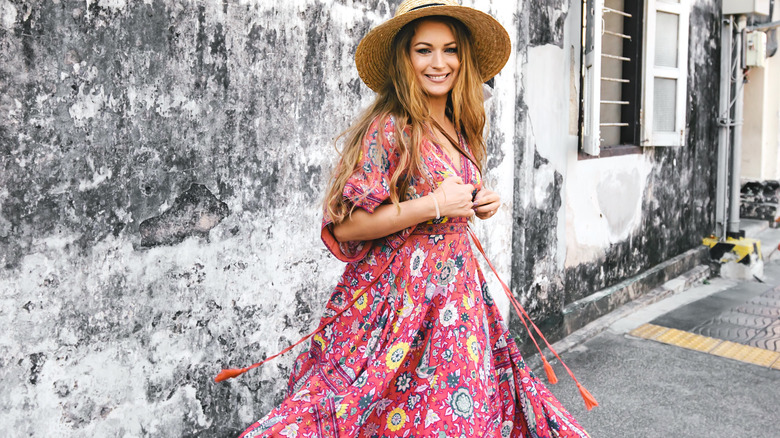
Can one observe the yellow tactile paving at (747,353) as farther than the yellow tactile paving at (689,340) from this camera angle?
No

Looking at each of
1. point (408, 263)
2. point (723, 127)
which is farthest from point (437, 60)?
point (723, 127)

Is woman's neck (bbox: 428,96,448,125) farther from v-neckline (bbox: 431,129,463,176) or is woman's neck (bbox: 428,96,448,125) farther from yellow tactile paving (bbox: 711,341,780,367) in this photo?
yellow tactile paving (bbox: 711,341,780,367)

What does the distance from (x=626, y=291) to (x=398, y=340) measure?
13.3 feet

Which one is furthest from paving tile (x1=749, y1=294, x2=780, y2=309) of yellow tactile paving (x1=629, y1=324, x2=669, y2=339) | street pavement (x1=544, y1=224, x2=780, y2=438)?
yellow tactile paving (x1=629, y1=324, x2=669, y2=339)

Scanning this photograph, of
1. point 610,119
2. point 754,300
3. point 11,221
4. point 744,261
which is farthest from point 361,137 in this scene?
point 744,261

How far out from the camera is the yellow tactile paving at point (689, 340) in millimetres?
4738

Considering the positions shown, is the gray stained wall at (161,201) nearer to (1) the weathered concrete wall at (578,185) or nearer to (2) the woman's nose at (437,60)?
(2) the woman's nose at (437,60)

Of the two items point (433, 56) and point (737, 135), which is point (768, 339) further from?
point (433, 56)

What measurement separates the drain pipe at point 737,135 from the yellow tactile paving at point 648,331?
9.23ft

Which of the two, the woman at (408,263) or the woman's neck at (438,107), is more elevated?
the woman's neck at (438,107)

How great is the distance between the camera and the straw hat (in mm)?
2080

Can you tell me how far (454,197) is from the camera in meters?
2.04

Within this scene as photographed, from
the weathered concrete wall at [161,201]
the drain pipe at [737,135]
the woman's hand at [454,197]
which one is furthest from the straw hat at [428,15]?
the drain pipe at [737,135]

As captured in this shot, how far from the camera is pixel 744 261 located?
22.9ft
